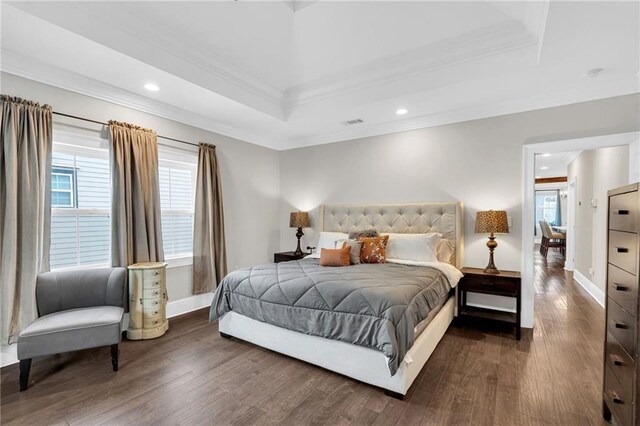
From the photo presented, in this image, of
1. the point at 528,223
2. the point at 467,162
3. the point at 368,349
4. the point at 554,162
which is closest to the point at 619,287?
the point at 368,349

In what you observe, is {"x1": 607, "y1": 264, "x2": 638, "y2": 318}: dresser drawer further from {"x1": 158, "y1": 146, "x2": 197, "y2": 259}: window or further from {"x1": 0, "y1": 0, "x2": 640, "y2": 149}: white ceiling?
{"x1": 158, "y1": 146, "x2": 197, "y2": 259}: window

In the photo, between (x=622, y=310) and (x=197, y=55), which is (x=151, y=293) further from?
(x=622, y=310)

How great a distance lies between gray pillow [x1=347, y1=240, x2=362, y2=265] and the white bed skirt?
1029 mm

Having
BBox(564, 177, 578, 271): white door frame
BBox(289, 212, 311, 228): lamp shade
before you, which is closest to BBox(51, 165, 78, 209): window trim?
BBox(289, 212, 311, 228): lamp shade

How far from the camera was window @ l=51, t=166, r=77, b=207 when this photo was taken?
2879 millimetres

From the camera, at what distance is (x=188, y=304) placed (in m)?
3.98

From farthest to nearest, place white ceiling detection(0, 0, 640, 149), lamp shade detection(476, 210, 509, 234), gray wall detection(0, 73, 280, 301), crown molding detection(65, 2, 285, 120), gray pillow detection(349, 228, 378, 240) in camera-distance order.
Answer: gray pillow detection(349, 228, 378, 240), lamp shade detection(476, 210, 509, 234), gray wall detection(0, 73, 280, 301), crown molding detection(65, 2, 285, 120), white ceiling detection(0, 0, 640, 149)

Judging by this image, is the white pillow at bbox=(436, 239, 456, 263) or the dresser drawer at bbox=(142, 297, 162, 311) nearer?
the dresser drawer at bbox=(142, 297, 162, 311)

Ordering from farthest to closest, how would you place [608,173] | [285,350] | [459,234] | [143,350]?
1. [608,173]
2. [459,234]
3. [143,350]
4. [285,350]

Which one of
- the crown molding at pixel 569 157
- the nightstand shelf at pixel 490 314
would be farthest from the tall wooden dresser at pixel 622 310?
the crown molding at pixel 569 157

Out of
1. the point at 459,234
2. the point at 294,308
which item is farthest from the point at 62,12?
the point at 459,234

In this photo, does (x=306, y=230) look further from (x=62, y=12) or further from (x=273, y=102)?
(x=62, y=12)

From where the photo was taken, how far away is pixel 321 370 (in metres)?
2.52

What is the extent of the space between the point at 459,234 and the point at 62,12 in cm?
426
